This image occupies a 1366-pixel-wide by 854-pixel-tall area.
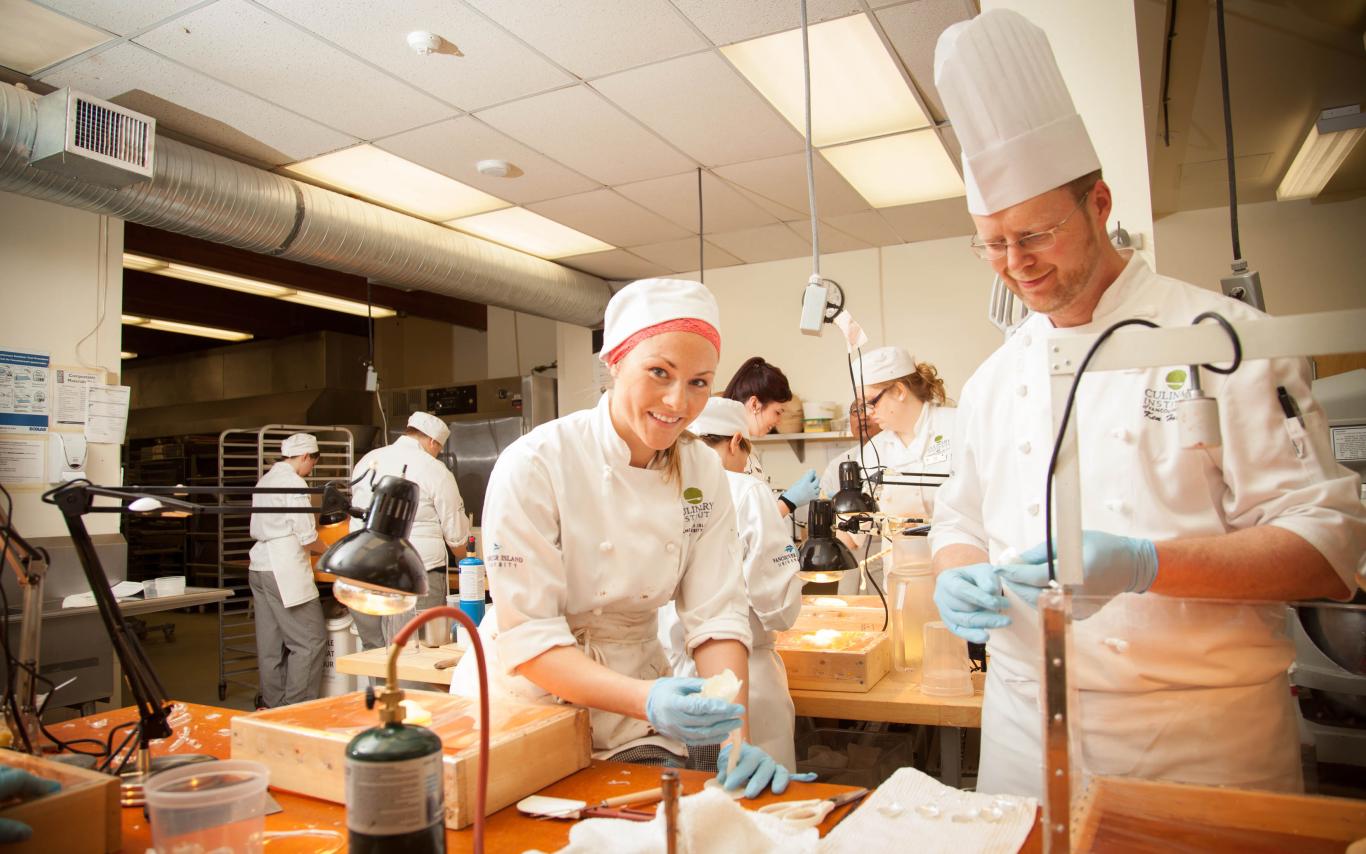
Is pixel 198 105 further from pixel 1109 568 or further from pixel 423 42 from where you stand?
pixel 1109 568

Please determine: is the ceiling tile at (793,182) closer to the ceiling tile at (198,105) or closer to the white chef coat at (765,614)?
the ceiling tile at (198,105)

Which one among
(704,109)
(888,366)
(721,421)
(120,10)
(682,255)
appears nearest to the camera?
(721,421)

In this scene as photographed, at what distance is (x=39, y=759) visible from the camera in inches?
51.5

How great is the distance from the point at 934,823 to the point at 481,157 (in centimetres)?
441

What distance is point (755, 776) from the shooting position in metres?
1.38

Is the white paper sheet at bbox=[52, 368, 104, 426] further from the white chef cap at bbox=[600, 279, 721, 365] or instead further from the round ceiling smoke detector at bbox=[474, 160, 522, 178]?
the white chef cap at bbox=[600, 279, 721, 365]

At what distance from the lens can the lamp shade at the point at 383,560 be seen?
3.52 ft

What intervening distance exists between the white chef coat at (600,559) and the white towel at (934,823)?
54 cm

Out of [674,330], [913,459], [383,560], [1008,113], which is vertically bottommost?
[383,560]

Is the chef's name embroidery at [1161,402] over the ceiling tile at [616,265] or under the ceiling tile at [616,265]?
under

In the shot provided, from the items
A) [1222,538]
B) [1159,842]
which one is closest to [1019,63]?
[1222,538]

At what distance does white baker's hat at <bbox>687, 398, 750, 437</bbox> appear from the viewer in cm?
308

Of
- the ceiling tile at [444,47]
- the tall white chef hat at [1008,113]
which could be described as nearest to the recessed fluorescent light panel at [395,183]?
the ceiling tile at [444,47]

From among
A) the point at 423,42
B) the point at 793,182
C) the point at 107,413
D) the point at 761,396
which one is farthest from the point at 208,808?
the point at 793,182
